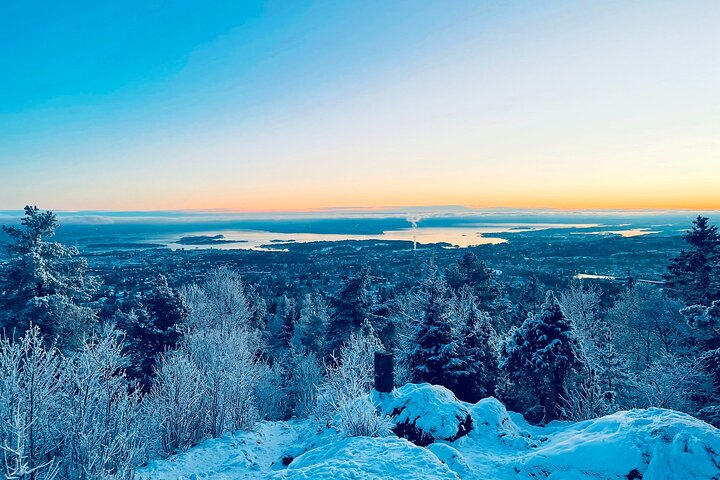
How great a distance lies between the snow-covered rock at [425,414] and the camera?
10.2 metres

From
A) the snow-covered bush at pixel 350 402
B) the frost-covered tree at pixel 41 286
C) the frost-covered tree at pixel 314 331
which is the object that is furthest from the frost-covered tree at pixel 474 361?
the frost-covered tree at pixel 314 331

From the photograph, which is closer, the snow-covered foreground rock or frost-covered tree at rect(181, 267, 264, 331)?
the snow-covered foreground rock

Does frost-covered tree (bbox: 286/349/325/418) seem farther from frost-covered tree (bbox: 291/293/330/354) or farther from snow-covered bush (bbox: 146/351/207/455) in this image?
snow-covered bush (bbox: 146/351/207/455)

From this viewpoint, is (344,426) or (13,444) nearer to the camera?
(13,444)

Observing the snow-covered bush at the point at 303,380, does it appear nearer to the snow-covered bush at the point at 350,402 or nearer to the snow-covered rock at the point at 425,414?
the snow-covered bush at the point at 350,402

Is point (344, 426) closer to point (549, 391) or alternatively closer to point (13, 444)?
point (13, 444)

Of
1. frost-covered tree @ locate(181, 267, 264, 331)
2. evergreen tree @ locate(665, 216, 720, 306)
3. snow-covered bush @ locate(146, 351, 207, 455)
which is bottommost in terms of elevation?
frost-covered tree @ locate(181, 267, 264, 331)

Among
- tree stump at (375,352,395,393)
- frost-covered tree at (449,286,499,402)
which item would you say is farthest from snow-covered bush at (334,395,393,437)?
frost-covered tree at (449,286,499,402)

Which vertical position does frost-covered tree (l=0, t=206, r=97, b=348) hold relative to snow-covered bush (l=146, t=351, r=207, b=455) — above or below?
above

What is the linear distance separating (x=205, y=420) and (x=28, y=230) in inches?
480

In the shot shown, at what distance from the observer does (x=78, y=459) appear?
7.79 m

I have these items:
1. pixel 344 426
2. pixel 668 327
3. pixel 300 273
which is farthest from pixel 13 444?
pixel 300 273

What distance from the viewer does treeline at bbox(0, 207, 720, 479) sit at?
8266mm

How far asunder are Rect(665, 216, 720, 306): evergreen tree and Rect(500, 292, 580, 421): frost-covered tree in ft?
23.2
